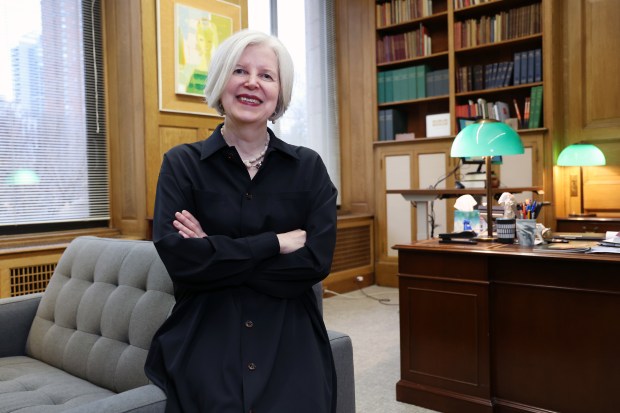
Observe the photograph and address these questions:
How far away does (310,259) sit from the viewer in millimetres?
1362

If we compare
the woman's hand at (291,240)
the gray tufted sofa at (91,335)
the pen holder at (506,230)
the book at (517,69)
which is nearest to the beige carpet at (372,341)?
the pen holder at (506,230)

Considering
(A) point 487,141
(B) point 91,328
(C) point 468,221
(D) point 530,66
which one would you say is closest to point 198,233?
(B) point 91,328

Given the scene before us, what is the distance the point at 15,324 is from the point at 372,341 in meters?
2.29

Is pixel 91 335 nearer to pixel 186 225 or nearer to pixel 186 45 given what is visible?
pixel 186 225

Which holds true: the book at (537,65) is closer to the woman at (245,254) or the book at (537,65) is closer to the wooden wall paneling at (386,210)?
the wooden wall paneling at (386,210)

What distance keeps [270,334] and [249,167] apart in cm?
44

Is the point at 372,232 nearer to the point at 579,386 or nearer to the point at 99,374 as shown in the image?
the point at 579,386

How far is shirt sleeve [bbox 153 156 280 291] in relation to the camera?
49.8 inches

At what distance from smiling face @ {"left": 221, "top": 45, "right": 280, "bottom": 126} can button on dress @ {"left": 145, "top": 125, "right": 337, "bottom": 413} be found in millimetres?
93

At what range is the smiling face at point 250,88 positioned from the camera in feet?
4.49

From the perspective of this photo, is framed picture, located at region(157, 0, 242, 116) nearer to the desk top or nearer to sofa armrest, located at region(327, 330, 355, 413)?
the desk top

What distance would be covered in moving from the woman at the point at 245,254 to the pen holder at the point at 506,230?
1.47 meters

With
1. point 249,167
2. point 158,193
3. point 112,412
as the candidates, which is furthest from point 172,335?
point 249,167

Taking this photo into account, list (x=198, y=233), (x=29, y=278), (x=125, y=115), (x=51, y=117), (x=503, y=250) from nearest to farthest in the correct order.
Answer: (x=198, y=233) → (x=503, y=250) → (x=29, y=278) → (x=51, y=117) → (x=125, y=115)
